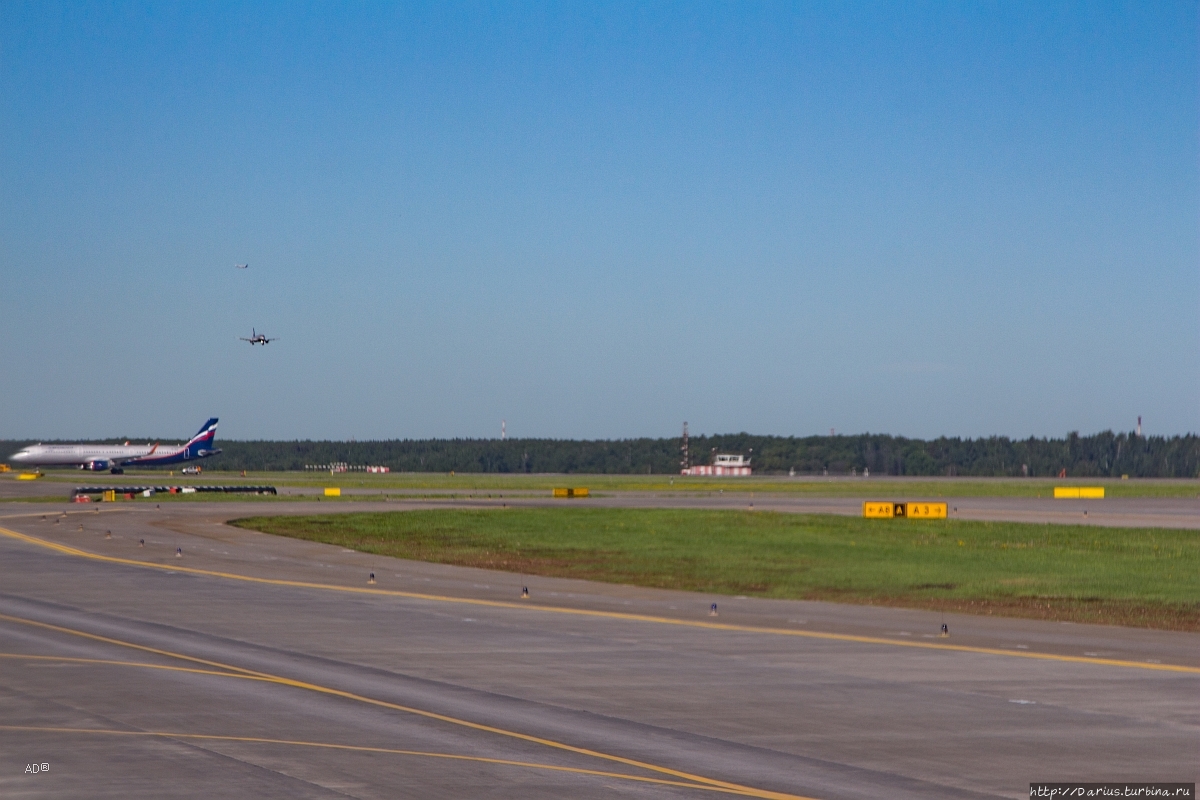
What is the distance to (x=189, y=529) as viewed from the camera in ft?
176


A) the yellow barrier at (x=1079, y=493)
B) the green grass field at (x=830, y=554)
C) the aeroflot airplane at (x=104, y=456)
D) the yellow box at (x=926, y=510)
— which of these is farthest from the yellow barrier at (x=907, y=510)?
the aeroflot airplane at (x=104, y=456)

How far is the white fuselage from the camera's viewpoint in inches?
5960

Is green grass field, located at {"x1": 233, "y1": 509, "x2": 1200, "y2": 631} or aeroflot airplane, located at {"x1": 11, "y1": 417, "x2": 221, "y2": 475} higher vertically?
aeroflot airplane, located at {"x1": 11, "y1": 417, "x2": 221, "y2": 475}

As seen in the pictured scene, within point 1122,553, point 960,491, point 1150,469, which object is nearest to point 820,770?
point 1122,553

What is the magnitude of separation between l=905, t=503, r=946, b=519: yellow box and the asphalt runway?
33.4 m

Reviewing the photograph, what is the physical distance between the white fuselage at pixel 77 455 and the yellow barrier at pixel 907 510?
10963 centimetres

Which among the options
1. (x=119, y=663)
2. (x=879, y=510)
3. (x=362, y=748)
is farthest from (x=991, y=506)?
(x=362, y=748)

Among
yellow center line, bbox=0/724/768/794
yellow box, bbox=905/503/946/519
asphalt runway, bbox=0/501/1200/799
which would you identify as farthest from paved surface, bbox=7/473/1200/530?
yellow center line, bbox=0/724/768/794

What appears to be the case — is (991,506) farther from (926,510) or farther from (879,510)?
(879,510)

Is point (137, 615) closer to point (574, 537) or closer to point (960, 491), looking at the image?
point (574, 537)

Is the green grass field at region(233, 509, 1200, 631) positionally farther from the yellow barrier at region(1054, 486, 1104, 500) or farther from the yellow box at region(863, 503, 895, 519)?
the yellow barrier at region(1054, 486, 1104, 500)

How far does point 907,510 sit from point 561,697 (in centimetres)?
4811

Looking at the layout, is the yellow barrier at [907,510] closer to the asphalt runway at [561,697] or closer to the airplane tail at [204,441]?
the asphalt runway at [561,697]

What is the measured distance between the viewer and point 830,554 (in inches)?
1638
